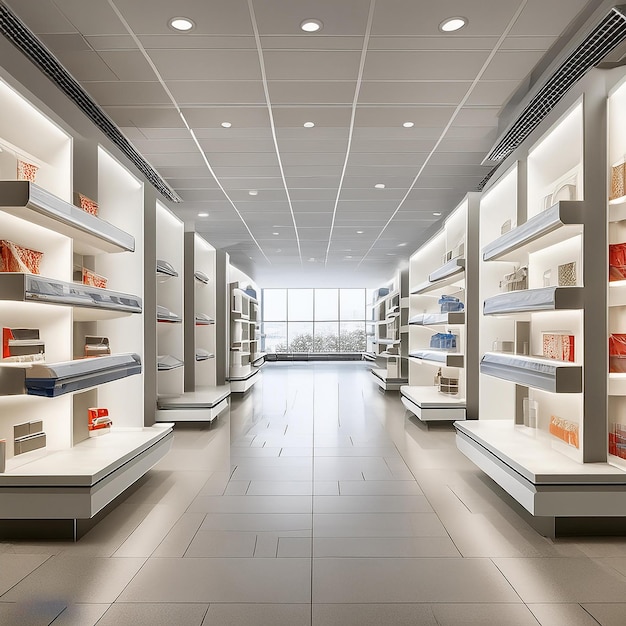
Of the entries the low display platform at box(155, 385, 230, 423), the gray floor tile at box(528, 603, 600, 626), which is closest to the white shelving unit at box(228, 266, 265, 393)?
the low display platform at box(155, 385, 230, 423)

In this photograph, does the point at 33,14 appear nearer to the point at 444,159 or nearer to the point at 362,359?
the point at 444,159

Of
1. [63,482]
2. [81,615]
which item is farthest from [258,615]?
[63,482]

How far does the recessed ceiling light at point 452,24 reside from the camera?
155 inches

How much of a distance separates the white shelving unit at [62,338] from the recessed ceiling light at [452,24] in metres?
2.77

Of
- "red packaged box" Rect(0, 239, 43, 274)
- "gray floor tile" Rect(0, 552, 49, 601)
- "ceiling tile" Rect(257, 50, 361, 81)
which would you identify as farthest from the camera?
"ceiling tile" Rect(257, 50, 361, 81)

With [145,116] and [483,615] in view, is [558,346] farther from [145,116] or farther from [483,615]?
[145,116]

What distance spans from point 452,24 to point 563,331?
7.68 feet

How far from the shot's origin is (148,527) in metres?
3.51

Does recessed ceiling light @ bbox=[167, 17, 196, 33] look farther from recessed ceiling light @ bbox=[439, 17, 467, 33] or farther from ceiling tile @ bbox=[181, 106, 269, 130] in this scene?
recessed ceiling light @ bbox=[439, 17, 467, 33]

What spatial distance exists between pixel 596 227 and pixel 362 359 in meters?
22.9

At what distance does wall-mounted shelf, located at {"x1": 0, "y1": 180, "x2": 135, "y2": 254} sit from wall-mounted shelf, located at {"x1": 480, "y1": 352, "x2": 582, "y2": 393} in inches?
122

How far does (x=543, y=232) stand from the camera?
3744 millimetres

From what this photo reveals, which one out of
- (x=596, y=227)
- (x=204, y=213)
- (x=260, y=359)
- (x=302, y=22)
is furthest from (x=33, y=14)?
(x=260, y=359)

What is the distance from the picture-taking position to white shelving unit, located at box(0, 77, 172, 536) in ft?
10.2
